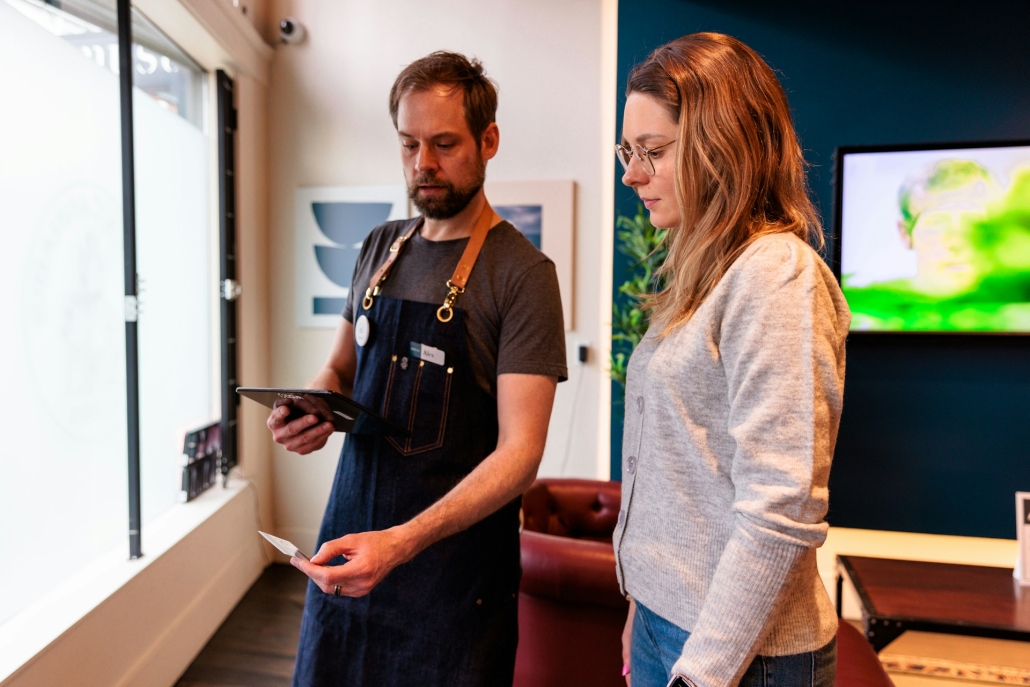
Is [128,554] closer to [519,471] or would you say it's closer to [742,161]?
[519,471]

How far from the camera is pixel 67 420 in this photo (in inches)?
90.9

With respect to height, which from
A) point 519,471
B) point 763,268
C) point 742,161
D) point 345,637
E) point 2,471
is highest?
point 742,161

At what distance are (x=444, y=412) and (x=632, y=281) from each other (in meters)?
2.51

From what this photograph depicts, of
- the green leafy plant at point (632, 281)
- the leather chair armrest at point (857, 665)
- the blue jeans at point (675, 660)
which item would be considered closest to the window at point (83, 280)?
the blue jeans at point (675, 660)

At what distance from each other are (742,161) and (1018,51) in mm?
3337

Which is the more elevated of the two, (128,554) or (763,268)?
(763,268)

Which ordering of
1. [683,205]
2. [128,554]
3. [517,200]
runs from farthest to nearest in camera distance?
[517,200] → [128,554] → [683,205]

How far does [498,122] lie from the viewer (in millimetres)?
3910

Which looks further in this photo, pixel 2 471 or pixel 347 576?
pixel 2 471

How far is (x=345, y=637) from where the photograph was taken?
54.7 inches

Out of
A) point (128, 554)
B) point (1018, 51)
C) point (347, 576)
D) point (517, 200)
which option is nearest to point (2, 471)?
point (128, 554)

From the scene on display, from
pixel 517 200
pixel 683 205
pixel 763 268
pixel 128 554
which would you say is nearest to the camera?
pixel 763 268

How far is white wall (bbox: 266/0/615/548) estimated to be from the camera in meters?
3.85

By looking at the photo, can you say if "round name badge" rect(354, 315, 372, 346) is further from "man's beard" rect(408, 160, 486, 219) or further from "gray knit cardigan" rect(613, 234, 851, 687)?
"gray knit cardigan" rect(613, 234, 851, 687)
